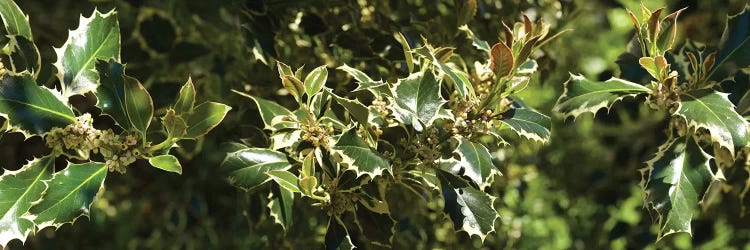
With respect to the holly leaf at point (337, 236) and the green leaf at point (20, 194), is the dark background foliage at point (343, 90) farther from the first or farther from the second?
the holly leaf at point (337, 236)

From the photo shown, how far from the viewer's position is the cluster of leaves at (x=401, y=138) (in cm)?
137

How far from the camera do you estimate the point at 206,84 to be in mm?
2277

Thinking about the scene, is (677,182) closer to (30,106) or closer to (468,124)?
(468,124)

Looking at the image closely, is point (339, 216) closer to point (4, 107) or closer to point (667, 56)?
point (4, 107)

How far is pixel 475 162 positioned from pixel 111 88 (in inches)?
24.2

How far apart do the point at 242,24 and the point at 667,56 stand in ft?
3.05

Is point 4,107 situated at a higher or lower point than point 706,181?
higher

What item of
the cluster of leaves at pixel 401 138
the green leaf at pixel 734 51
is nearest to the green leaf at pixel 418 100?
the cluster of leaves at pixel 401 138

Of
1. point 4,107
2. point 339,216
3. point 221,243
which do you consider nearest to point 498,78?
point 339,216

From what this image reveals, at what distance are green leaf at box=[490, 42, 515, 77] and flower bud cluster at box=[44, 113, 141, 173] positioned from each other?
2.04ft

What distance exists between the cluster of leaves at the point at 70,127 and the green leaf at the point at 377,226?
0.38 meters

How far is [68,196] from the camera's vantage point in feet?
4.39

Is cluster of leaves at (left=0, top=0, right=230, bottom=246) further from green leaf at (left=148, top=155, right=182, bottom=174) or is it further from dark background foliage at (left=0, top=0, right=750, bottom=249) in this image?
dark background foliage at (left=0, top=0, right=750, bottom=249)

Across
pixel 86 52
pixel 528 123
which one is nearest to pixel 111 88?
pixel 86 52
